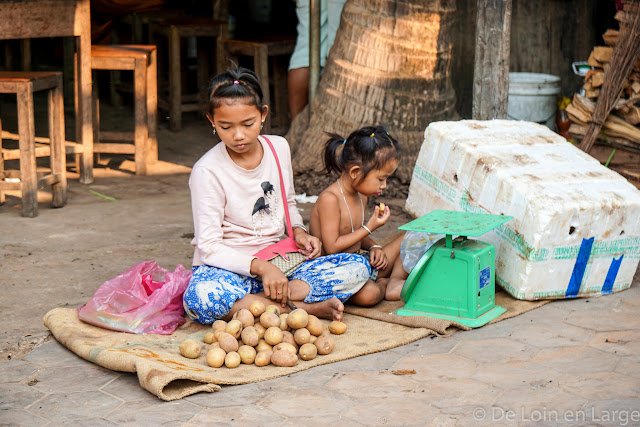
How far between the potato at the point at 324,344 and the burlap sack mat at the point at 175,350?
2 cm

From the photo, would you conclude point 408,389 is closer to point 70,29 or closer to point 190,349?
point 190,349

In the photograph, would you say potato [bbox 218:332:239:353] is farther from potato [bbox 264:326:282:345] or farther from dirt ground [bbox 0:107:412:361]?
dirt ground [bbox 0:107:412:361]

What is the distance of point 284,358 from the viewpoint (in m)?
2.82

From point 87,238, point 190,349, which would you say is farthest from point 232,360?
point 87,238

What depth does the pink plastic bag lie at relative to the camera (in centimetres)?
315

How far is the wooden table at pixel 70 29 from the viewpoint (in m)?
4.89

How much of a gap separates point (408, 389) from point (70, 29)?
3.82 meters

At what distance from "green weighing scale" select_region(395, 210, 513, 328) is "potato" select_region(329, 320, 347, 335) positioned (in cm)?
31

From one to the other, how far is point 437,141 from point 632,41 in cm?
155

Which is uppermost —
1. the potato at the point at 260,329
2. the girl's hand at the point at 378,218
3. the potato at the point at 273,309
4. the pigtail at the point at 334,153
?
the pigtail at the point at 334,153

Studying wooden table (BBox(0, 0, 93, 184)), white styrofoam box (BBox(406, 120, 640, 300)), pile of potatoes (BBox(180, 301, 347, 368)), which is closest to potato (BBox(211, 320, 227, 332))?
pile of potatoes (BBox(180, 301, 347, 368))

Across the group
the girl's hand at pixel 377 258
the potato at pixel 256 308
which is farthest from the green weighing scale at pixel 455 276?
the potato at pixel 256 308

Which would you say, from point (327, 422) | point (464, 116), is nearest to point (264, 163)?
point (327, 422)

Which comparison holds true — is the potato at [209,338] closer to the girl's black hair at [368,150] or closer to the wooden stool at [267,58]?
the girl's black hair at [368,150]
